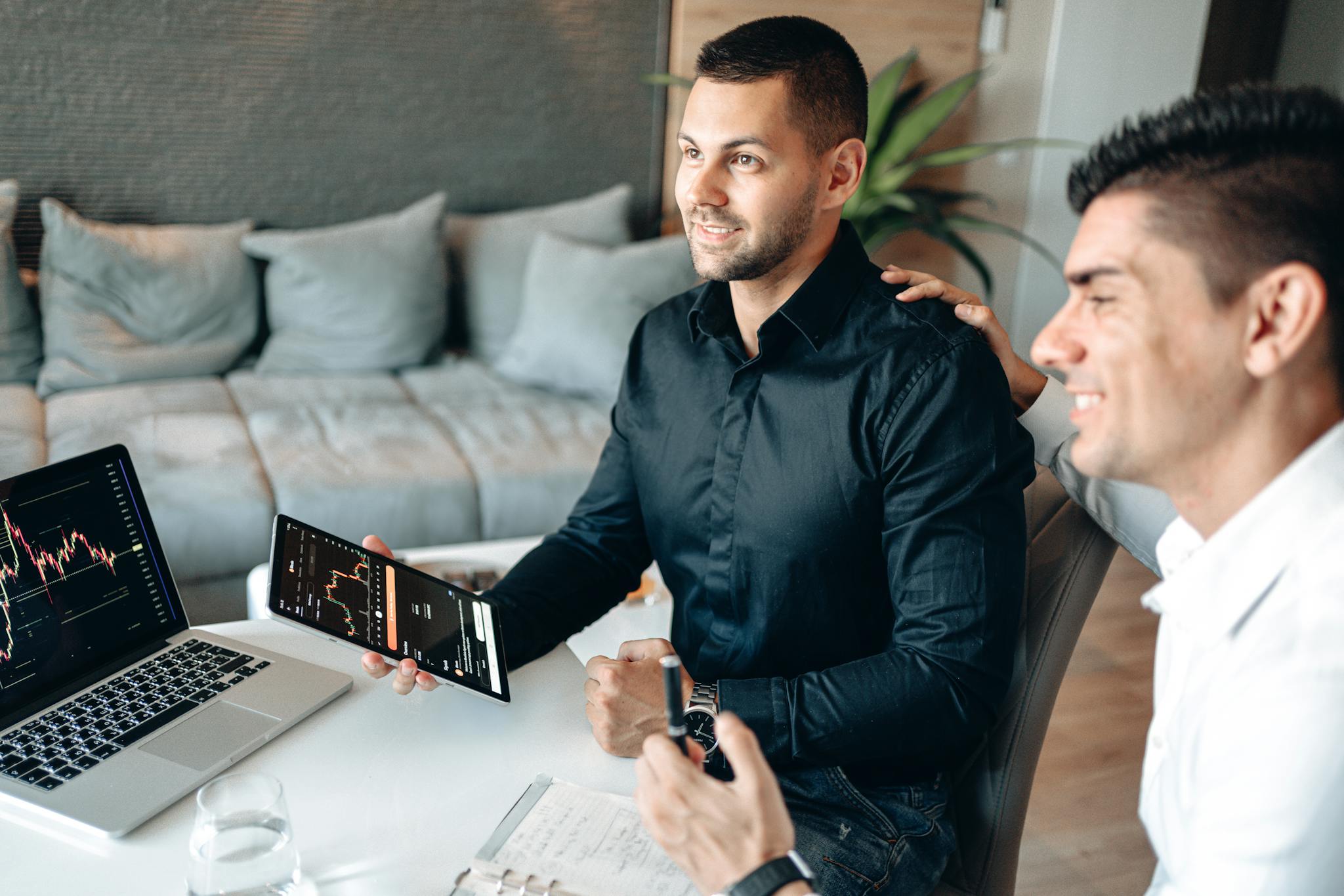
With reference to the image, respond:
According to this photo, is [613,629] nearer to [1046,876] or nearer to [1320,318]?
[1046,876]

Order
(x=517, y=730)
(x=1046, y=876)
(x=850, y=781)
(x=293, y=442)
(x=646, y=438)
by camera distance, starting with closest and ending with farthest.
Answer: (x=517, y=730) → (x=850, y=781) → (x=646, y=438) → (x=1046, y=876) → (x=293, y=442)

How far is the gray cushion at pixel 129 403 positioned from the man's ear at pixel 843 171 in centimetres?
194

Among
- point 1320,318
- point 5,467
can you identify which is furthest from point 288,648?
point 5,467

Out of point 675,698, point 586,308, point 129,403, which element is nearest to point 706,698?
point 675,698

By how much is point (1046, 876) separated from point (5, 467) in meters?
2.30

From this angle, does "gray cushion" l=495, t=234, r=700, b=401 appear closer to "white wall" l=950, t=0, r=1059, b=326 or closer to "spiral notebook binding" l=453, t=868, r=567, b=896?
"white wall" l=950, t=0, r=1059, b=326

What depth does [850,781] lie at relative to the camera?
1.19 metres

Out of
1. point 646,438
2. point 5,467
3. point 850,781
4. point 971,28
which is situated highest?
point 971,28

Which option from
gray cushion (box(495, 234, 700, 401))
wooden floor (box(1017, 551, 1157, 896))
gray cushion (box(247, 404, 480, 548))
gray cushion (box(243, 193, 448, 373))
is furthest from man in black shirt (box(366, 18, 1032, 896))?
gray cushion (box(243, 193, 448, 373))

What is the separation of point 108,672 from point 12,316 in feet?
7.20

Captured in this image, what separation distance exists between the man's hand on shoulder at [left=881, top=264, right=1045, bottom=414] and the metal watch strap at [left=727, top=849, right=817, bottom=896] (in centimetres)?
65

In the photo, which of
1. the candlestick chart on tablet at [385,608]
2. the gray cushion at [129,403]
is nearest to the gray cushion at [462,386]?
the gray cushion at [129,403]

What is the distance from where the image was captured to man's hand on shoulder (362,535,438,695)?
1060 millimetres

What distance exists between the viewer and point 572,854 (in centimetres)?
90
